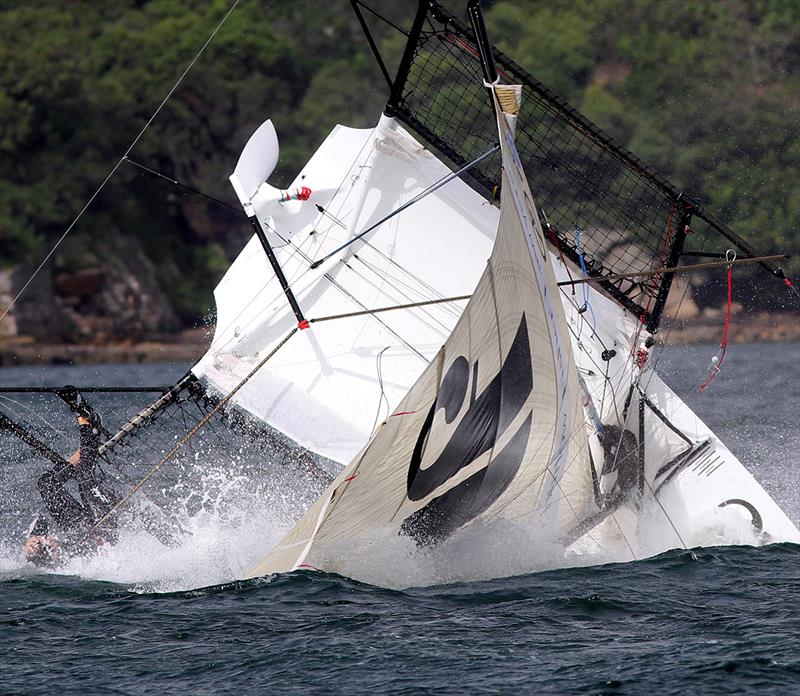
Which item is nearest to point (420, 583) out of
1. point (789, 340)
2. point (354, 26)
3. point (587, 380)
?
point (587, 380)

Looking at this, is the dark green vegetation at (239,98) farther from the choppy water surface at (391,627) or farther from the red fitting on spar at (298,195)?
the choppy water surface at (391,627)

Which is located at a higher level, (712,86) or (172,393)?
(712,86)

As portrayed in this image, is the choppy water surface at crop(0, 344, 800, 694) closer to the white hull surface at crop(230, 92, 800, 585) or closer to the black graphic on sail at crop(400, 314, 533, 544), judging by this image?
the white hull surface at crop(230, 92, 800, 585)

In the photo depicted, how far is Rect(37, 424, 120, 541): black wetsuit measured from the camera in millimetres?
12414

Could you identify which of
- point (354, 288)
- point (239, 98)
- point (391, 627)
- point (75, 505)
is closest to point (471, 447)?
point (391, 627)

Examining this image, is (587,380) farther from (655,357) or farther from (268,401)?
(268,401)

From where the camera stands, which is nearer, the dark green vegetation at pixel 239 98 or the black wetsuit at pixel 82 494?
the black wetsuit at pixel 82 494

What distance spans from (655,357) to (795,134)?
33976mm

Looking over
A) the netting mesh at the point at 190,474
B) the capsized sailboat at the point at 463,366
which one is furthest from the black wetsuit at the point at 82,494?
the capsized sailboat at the point at 463,366

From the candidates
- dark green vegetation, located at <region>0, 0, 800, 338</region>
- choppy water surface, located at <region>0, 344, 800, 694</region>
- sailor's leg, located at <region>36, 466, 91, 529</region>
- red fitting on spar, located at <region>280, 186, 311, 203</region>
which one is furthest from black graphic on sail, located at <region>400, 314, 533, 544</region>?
dark green vegetation, located at <region>0, 0, 800, 338</region>

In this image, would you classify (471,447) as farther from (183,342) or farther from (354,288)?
(183,342)

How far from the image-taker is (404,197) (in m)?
13.6

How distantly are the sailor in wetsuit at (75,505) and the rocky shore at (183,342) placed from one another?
2761 centimetres

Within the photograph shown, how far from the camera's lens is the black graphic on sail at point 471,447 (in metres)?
10.1
